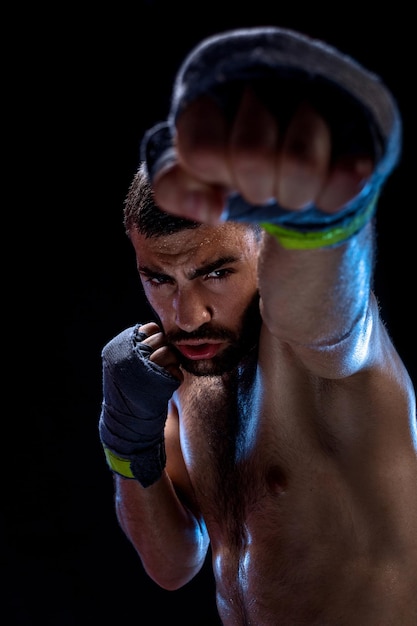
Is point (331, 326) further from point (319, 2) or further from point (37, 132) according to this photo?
point (37, 132)

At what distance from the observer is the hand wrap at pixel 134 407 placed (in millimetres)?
1140

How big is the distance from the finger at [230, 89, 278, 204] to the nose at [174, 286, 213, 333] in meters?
0.60

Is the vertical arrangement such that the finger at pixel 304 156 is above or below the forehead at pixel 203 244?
above

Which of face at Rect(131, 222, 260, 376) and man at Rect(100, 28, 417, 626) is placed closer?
man at Rect(100, 28, 417, 626)

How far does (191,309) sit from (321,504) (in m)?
0.35

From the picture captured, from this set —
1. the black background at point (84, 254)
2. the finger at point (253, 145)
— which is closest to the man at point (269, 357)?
the finger at point (253, 145)

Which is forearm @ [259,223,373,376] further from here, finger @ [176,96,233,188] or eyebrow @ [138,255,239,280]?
eyebrow @ [138,255,239,280]

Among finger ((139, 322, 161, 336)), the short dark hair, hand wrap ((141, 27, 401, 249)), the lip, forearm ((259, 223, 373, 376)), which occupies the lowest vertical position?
finger ((139, 322, 161, 336))

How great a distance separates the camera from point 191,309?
3.47 feet

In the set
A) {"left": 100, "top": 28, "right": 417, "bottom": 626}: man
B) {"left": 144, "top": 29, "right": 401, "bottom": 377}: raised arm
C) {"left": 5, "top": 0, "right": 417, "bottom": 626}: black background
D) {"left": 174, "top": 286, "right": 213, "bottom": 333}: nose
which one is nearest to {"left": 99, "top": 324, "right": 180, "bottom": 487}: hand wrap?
{"left": 100, "top": 28, "right": 417, "bottom": 626}: man

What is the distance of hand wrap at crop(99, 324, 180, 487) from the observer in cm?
114

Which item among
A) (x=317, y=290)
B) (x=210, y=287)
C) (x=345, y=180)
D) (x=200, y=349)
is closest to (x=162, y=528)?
(x=200, y=349)

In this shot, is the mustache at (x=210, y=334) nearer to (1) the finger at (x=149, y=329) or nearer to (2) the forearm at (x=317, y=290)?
(1) the finger at (x=149, y=329)

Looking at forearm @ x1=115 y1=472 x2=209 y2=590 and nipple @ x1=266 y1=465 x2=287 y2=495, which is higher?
nipple @ x1=266 y1=465 x2=287 y2=495
